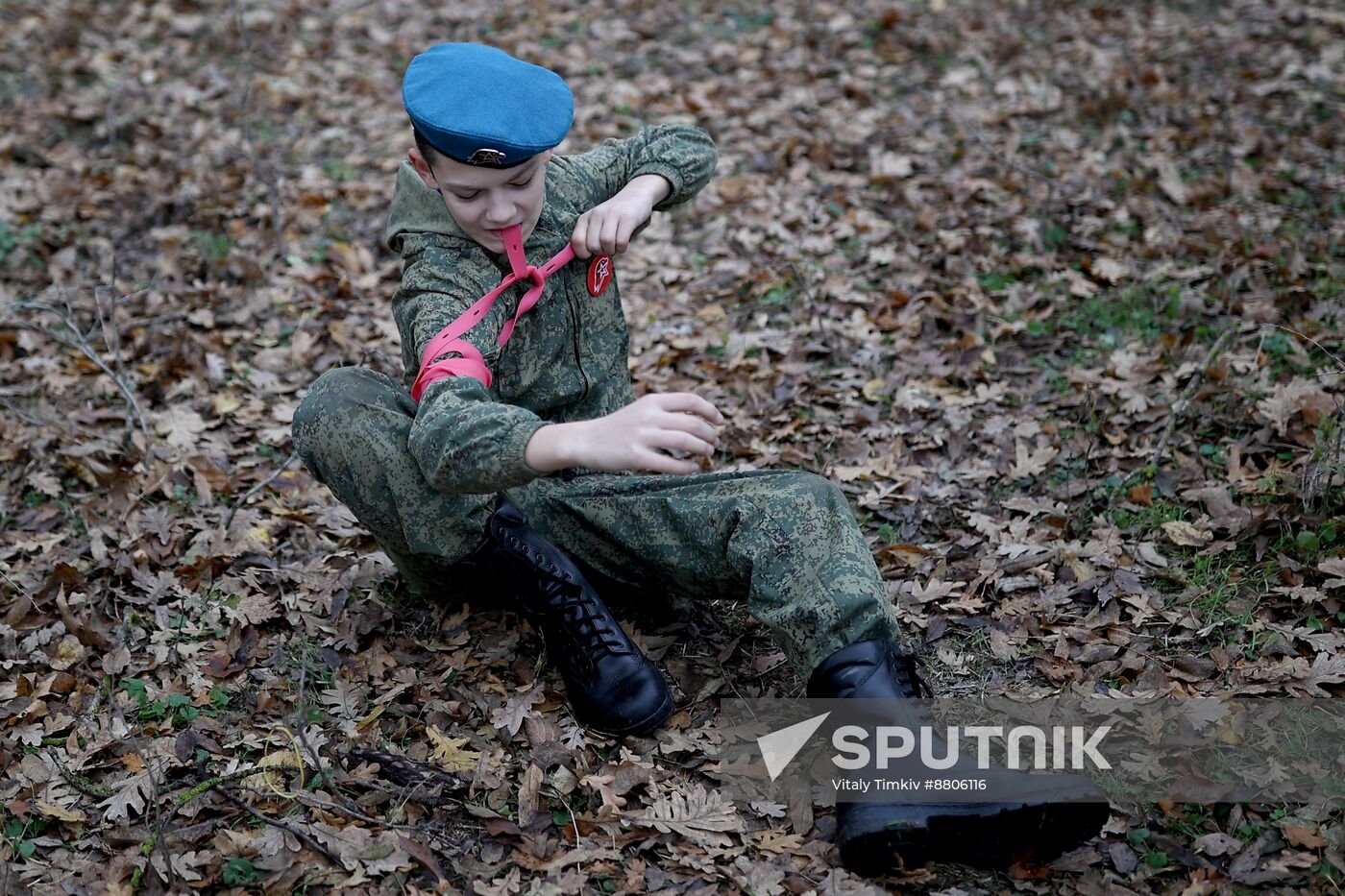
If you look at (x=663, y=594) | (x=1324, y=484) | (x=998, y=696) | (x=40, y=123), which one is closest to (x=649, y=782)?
(x=663, y=594)

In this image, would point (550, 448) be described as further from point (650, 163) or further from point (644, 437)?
point (650, 163)

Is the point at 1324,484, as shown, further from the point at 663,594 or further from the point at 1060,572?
the point at 663,594

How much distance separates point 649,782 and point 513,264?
1.63m

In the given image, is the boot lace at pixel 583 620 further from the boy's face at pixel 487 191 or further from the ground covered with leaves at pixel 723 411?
the boy's face at pixel 487 191

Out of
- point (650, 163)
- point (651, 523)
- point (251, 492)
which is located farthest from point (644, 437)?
point (251, 492)

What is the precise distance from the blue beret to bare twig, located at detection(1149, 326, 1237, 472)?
266 cm

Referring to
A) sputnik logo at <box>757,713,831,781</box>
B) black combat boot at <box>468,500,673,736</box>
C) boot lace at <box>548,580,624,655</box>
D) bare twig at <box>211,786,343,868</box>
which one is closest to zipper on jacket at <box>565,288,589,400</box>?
black combat boot at <box>468,500,673,736</box>

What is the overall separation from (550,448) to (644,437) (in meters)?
0.24

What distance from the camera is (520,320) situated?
3.48 meters

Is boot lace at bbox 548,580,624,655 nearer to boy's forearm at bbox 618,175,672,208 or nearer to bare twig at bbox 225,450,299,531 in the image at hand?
boy's forearm at bbox 618,175,672,208

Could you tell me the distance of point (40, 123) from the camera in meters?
7.52

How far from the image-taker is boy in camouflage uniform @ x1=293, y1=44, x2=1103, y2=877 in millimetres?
2795

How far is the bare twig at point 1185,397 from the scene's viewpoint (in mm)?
4215

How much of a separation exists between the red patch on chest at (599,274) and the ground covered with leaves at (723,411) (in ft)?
3.84
